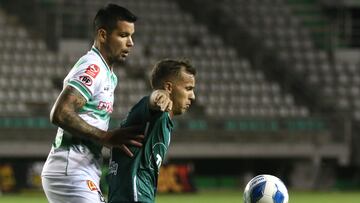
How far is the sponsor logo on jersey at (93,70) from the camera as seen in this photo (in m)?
6.08

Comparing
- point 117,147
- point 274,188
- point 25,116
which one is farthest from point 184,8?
point 117,147

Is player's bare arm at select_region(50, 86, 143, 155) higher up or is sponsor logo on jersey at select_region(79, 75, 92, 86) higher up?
sponsor logo on jersey at select_region(79, 75, 92, 86)

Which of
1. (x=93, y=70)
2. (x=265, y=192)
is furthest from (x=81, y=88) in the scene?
(x=265, y=192)

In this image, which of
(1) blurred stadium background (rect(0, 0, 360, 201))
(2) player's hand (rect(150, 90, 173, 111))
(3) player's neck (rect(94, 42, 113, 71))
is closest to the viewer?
(2) player's hand (rect(150, 90, 173, 111))

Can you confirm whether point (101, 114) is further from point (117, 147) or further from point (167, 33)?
point (167, 33)

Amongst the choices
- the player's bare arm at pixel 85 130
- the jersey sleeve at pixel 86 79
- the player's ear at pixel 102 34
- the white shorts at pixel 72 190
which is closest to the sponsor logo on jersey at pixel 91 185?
the white shorts at pixel 72 190

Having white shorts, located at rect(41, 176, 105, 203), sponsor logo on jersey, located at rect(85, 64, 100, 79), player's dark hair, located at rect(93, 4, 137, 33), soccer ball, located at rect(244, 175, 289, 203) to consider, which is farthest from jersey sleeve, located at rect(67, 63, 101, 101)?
soccer ball, located at rect(244, 175, 289, 203)

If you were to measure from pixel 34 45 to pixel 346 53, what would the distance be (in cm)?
894

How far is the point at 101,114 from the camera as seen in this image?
20.4ft

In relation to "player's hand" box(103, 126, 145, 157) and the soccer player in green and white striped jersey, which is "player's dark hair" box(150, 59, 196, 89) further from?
"player's hand" box(103, 126, 145, 157)

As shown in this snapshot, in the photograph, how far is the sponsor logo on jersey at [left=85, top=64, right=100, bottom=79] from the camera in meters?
6.08

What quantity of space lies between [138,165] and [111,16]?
95 centimetres

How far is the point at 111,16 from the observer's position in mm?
6246

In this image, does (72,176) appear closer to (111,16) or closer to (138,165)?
(138,165)
